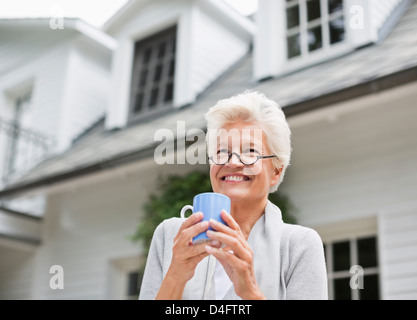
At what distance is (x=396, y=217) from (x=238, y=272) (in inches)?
133

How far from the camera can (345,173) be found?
15.3 feet

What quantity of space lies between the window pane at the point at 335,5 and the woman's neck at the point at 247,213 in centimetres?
460

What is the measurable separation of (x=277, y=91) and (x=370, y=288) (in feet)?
5.82

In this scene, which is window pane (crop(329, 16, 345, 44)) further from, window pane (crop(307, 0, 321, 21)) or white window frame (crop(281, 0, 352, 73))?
window pane (crop(307, 0, 321, 21))

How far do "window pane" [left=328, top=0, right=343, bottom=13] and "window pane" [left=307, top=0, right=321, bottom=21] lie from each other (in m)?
0.15

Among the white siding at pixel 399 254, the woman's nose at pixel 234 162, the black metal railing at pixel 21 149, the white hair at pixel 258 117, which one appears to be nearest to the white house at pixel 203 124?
the white siding at pixel 399 254

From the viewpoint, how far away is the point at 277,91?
513cm

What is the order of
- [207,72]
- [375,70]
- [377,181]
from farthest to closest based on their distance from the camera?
[207,72]
[377,181]
[375,70]

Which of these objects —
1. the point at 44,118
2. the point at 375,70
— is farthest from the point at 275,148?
the point at 44,118

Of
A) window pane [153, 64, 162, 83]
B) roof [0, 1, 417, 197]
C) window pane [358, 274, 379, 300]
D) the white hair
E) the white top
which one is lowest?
the white top

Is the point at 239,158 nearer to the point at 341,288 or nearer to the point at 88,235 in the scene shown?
Answer: the point at 341,288

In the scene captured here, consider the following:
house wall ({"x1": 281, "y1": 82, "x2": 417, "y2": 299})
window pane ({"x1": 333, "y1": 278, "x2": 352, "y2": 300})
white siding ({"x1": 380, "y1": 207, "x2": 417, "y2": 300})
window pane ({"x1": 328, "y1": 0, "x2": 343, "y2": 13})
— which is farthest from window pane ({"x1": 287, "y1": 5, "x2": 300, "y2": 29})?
window pane ({"x1": 333, "y1": 278, "x2": 352, "y2": 300})

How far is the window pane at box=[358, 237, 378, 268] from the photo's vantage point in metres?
4.48
